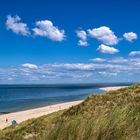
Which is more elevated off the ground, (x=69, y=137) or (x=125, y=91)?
(x=125, y=91)

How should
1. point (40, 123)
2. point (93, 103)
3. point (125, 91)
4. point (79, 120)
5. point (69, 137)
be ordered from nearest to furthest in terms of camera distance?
point (69, 137), point (79, 120), point (40, 123), point (93, 103), point (125, 91)

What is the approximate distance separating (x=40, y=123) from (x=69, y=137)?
5.17m

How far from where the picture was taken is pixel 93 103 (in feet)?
37.3

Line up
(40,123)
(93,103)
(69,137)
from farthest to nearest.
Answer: (93,103) → (40,123) → (69,137)

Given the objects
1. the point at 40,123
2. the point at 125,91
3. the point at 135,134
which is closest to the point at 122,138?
the point at 135,134

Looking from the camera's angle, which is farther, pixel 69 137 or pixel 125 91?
pixel 125 91

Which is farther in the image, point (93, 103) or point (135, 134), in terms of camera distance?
point (93, 103)

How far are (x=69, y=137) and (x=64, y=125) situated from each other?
0.25 metres

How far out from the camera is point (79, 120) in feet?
19.6

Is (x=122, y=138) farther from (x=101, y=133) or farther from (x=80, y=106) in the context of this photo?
(x=80, y=106)

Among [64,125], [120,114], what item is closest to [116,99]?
[120,114]

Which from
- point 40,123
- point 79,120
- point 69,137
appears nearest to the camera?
point 69,137

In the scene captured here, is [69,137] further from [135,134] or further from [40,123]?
[40,123]

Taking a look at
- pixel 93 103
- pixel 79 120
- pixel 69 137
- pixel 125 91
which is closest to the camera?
pixel 69 137
